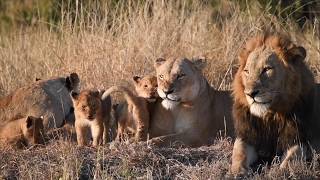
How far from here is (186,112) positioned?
7188 millimetres

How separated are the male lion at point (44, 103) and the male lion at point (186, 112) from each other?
109 centimetres

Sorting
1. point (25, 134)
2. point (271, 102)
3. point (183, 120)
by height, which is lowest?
point (25, 134)

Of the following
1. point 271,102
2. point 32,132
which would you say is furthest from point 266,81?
point 32,132

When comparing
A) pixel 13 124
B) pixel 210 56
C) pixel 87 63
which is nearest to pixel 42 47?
pixel 87 63

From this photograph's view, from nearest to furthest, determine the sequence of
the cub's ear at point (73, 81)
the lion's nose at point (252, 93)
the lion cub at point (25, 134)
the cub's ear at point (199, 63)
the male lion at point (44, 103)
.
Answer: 1. the lion's nose at point (252, 93)
2. the lion cub at point (25, 134)
3. the cub's ear at point (199, 63)
4. the male lion at point (44, 103)
5. the cub's ear at point (73, 81)

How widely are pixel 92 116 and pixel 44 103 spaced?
1.36 metres

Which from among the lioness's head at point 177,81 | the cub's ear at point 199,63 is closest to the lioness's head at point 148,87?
the lioness's head at point 177,81

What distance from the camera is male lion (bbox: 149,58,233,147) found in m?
7.05

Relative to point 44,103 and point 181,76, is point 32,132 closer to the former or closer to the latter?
point 44,103

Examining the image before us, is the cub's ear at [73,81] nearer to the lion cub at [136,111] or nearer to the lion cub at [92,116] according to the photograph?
the lion cub at [136,111]

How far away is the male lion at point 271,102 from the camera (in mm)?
5879

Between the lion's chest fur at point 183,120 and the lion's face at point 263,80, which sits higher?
the lion's face at point 263,80

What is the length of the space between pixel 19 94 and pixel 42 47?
2.44 m

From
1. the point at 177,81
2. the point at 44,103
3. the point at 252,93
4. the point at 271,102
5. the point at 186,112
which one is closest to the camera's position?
the point at 252,93
